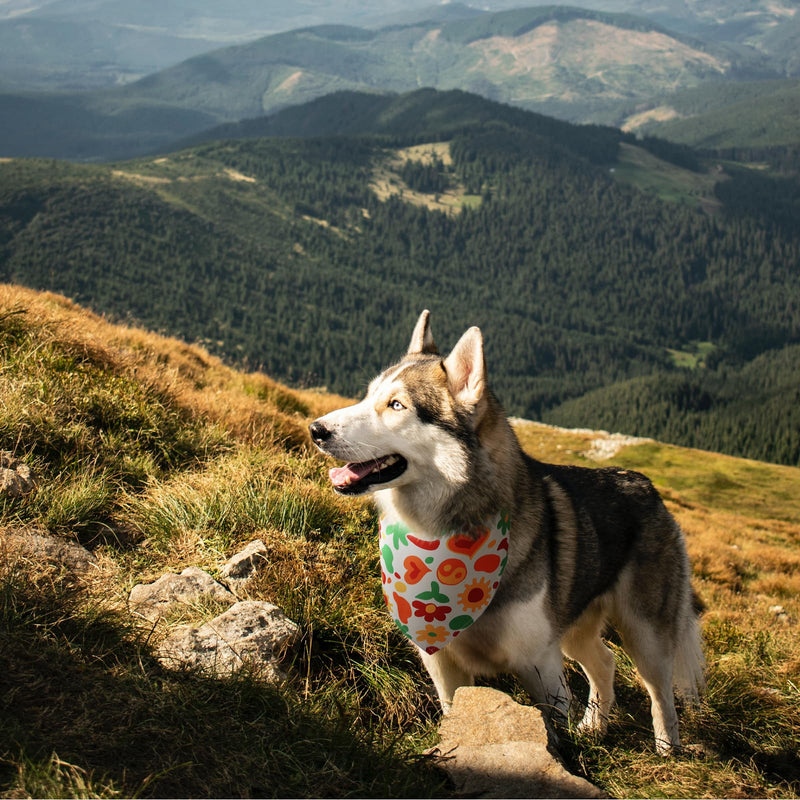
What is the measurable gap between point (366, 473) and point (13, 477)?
3568mm

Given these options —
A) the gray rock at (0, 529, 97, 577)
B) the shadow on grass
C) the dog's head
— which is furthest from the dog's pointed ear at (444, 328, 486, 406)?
Result: the gray rock at (0, 529, 97, 577)

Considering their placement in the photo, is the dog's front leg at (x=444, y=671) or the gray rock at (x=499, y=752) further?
the dog's front leg at (x=444, y=671)

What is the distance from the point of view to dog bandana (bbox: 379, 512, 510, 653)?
4379mm

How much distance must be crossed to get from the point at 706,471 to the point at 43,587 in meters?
74.4

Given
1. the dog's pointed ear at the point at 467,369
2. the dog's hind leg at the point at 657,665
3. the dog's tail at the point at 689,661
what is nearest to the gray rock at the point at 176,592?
the dog's pointed ear at the point at 467,369

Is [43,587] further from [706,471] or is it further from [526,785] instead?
[706,471]

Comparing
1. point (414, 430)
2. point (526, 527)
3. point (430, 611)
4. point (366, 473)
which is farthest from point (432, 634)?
point (414, 430)

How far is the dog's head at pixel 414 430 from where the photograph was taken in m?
4.15

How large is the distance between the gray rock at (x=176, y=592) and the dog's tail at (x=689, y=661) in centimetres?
373

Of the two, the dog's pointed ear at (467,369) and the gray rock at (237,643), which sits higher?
the dog's pointed ear at (467,369)

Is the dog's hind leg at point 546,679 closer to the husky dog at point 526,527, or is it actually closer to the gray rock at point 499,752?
the husky dog at point 526,527

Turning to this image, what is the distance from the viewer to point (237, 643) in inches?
185

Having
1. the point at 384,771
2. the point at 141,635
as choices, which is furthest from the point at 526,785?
the point at 141,635

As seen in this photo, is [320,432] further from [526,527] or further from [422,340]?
[526,527]
